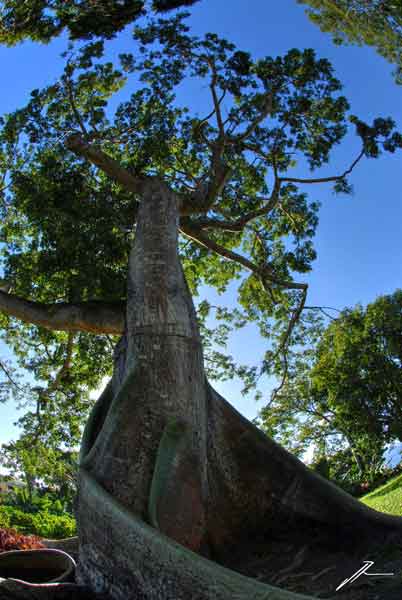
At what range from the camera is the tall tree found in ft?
13.5

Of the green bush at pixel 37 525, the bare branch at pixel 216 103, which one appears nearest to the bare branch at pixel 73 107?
the bare branch at pixel 216 103

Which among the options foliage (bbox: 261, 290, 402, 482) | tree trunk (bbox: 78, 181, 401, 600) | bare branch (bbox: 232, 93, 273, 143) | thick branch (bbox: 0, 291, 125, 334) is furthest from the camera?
foliage (bbox: 261, 290, 402, 482)

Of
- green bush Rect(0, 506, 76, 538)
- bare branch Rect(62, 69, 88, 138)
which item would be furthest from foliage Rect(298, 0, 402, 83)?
green bush Rect(0, 506, 76, 538)

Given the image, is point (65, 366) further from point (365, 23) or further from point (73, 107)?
point (365, 23)

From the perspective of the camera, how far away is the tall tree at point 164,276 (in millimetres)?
4125

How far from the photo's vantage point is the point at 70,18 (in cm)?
893

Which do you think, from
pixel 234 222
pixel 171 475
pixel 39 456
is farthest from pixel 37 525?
pixel 171 475

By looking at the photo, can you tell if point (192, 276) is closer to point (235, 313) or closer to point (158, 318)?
point (235, 313)

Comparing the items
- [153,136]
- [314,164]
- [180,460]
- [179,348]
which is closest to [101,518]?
[180,460]

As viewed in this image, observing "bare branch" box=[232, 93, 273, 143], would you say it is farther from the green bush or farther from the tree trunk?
the green bush

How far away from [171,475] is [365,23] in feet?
26.4

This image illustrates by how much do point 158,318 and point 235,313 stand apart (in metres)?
6.83

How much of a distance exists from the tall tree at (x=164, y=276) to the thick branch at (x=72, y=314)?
2 cm

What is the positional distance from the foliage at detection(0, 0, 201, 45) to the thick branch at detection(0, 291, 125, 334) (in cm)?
492
